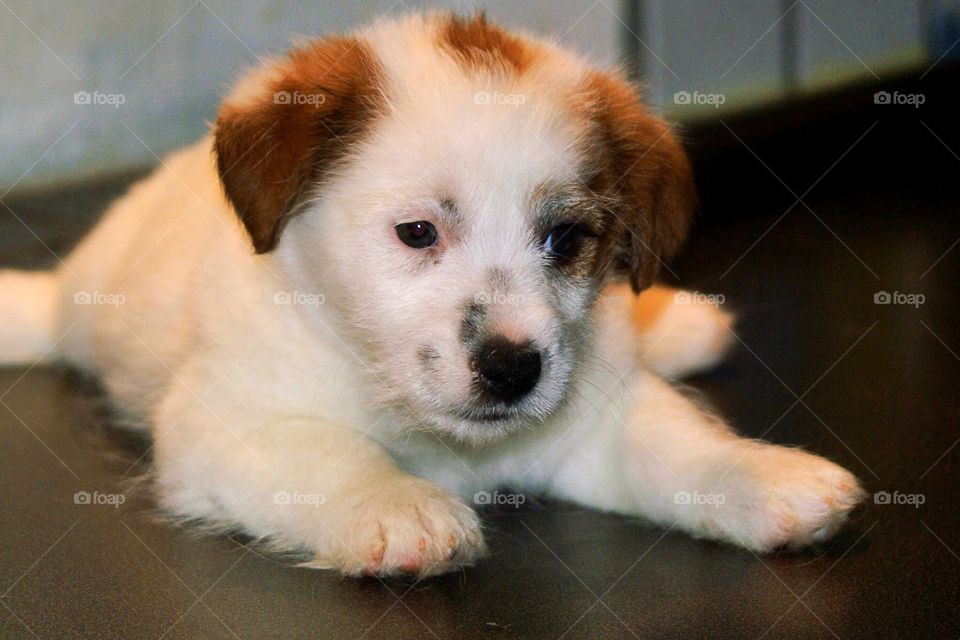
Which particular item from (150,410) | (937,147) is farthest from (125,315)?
(937,147)

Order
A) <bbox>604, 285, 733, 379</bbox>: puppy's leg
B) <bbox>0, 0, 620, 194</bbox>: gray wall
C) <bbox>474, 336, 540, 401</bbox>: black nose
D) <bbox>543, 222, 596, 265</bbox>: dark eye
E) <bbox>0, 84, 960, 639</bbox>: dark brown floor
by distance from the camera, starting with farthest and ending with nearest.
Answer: <bbox>0, 0, 620, 194</bbox>: gray wall
<bbox>604, 285, 733, 379</bbox>: puppy's leg
<bbox>543, 222, 596, 265</bbox>: dark eye
<bbox>474, 336, 540, 401</bbox>: black nose
<bbox>0, 84, 960, 639</bbox>: dark brown floor

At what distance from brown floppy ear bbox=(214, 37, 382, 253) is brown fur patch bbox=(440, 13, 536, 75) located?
242 mm

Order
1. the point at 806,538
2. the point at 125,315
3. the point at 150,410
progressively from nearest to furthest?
the point at 806,538
the point at 150,410
the point at 125,315

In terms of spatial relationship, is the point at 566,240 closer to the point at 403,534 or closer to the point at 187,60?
the point at 403,534

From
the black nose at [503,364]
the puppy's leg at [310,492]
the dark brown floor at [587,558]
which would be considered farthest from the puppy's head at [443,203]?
the dark brown floor at [587,558]

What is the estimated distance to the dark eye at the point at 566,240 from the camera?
118 inches

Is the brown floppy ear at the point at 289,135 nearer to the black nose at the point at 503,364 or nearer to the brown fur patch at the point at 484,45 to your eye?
the brown fur patch at the point at 484,45

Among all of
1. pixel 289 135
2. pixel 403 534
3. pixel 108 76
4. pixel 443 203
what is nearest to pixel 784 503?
pixel 403 534

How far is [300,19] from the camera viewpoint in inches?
274

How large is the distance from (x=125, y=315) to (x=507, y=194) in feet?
5.72

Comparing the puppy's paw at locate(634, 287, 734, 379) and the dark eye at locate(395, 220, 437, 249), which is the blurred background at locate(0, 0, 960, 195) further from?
the dark eye at locate(395, 220, 437, 249)

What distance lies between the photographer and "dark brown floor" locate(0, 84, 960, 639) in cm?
240

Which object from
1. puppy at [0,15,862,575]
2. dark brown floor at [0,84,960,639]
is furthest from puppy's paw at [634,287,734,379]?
puppy at [0,15,862,575]

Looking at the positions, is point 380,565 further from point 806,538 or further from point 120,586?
point 806,538
